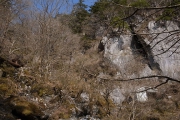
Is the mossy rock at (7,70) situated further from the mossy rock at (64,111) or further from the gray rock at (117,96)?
the gray rock at (117,96)

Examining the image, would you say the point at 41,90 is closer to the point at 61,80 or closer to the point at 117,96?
the point at 61,80

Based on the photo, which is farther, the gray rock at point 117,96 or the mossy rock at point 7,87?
the gray rock at point 117,96

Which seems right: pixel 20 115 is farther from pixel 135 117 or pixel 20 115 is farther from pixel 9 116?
pixel 135 117

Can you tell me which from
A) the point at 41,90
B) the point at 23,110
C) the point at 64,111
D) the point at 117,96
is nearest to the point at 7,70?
the point at 41,90

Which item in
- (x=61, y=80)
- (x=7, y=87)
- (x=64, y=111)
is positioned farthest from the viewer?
(x=61, y=80)

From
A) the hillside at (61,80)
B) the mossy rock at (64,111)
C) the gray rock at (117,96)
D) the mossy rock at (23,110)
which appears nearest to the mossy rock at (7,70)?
the hillside at (61,80)

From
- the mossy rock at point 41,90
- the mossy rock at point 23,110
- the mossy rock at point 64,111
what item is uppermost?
the mossy rock at point 41,90

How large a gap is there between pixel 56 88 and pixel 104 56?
890 cm

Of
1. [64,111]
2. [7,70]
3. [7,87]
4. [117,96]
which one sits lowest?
[64,111]

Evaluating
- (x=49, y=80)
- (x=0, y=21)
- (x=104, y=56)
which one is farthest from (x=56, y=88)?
(x=104, y=56)

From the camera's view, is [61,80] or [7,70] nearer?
[7,70]

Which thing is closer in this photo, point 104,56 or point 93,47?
point 104,56

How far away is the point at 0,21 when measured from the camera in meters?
14.1

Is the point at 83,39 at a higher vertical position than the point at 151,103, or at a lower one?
higher
